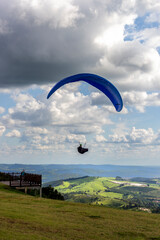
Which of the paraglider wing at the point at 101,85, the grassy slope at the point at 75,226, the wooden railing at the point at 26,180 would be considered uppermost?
the paraglider wing at the point at 101,85

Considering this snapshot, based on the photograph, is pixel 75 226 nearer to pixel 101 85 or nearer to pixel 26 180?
pixel 101 85

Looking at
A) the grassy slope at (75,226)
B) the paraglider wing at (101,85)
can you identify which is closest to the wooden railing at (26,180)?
the paraglider wing at (101,85)

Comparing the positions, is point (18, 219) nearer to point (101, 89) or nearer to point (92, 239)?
point (92, 239)

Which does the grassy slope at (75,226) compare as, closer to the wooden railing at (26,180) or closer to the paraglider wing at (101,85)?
the paraglider wing at (101,85)

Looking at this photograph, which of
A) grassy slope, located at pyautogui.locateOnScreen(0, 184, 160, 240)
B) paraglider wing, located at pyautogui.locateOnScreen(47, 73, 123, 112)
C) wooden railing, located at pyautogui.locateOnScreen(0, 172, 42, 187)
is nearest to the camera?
grassy slope, located at pyautogui.locateOnScreen(0, 184, 160, 240)

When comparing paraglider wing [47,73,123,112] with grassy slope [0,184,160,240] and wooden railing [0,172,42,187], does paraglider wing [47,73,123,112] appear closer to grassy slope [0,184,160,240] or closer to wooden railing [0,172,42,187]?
grassy slope [0,184,160,240]

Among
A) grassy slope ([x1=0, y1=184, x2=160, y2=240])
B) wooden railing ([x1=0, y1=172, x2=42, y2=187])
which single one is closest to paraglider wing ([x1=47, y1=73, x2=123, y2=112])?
grassy slope ([x1=0, y1=184, x2=160, y2=240])

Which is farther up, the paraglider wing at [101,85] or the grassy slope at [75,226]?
the paraglider wing at [101,85]

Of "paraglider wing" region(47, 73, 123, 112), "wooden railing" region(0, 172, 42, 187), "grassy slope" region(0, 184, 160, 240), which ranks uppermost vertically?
"paraglider wing" region(47, 73, 123, 112)

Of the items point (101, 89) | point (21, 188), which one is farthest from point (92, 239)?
point (21, 188)
